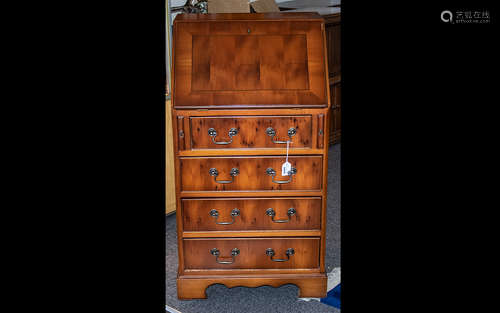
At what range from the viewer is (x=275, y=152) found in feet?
7.16

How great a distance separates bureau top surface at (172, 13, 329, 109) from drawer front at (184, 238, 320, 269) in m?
0.72

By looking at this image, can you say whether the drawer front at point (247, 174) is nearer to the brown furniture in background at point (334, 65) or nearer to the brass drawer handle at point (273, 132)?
the brass drawer handle at point (273, 132)

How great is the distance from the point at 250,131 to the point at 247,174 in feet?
0.73

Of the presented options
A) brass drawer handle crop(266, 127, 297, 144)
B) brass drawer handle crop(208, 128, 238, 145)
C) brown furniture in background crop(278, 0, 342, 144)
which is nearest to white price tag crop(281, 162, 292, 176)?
brass drawer handle crop(266, 127, 297, 144)

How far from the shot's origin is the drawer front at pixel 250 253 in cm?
238

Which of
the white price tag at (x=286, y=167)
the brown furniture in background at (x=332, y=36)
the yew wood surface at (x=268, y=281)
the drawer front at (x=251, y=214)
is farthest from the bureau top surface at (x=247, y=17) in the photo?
the brown furniture in background at (x=332, y=36)

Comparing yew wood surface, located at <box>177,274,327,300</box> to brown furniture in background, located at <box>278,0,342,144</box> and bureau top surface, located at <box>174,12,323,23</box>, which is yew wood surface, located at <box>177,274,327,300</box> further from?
brown furniture in background, located at <box>278,0,342,144</box>

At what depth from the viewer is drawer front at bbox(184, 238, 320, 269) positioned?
238 cm

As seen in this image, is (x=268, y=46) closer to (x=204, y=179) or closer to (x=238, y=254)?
(x=204, y=179)

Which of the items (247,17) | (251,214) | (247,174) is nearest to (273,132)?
(247,174)

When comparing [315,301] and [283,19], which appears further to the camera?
[315,301]

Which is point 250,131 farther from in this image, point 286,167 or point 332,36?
point 332,36
